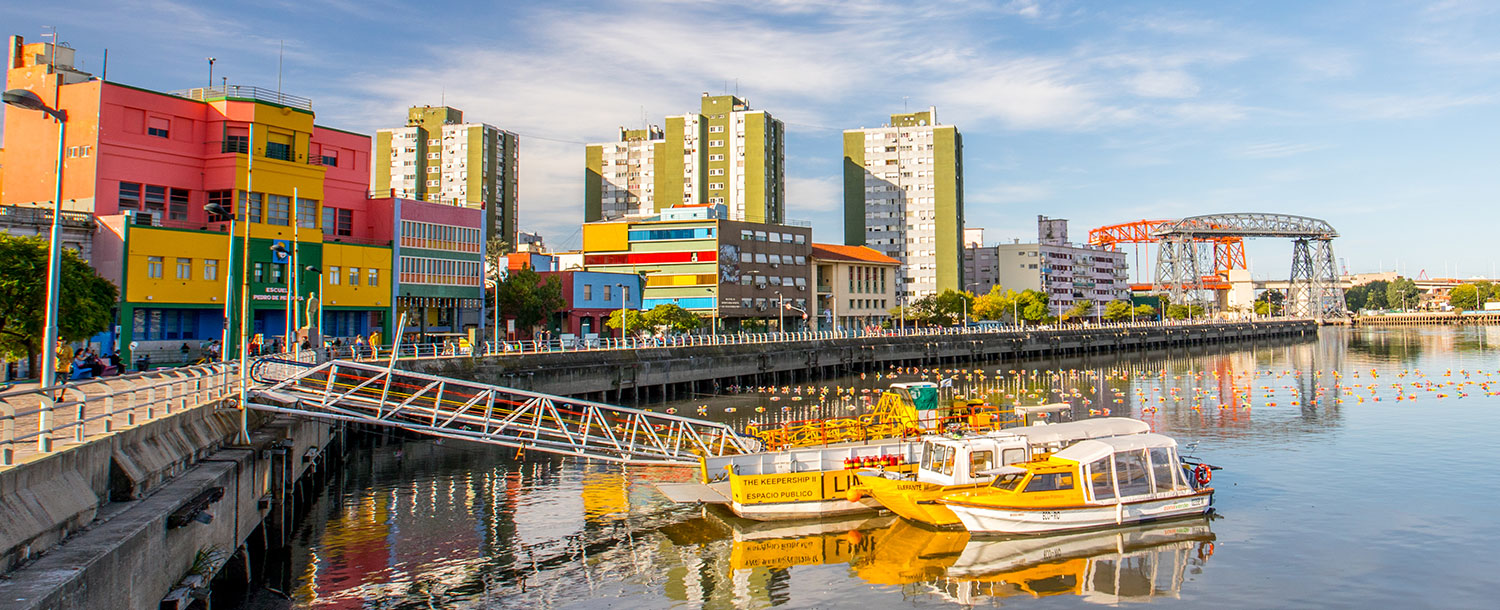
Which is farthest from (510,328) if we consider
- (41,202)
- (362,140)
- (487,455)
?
(487,455)

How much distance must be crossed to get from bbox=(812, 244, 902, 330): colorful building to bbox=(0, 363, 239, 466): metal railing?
3681 inches

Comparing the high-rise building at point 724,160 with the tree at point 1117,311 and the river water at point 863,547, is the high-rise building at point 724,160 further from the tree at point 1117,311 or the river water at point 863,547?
the river water at point 863,547

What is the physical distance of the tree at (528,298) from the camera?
74250 mm

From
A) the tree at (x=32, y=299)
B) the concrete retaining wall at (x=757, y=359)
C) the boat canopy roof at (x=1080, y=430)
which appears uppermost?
the tree at (x=32, y=299)

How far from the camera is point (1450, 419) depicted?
4725cm

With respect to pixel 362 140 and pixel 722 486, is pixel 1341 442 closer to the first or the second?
pixel 722 486

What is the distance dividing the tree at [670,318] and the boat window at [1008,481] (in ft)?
192

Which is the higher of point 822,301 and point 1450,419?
point 822,301

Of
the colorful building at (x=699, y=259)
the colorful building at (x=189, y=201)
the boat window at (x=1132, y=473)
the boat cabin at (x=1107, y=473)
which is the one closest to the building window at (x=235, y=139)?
the colorful building at (x=189, y=201)

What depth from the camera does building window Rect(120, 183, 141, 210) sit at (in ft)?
168

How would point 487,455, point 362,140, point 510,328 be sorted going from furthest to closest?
point 510,328 → point 362,140 → point 487,455

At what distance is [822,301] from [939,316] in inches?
643

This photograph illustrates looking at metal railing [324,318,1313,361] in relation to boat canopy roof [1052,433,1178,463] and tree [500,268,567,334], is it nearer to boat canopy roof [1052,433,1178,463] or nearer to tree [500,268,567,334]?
tree [500,268,567,334]

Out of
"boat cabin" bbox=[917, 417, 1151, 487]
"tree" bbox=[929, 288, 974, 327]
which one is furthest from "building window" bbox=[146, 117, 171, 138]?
"tree" bbox=[929, 288, 974, 327]
